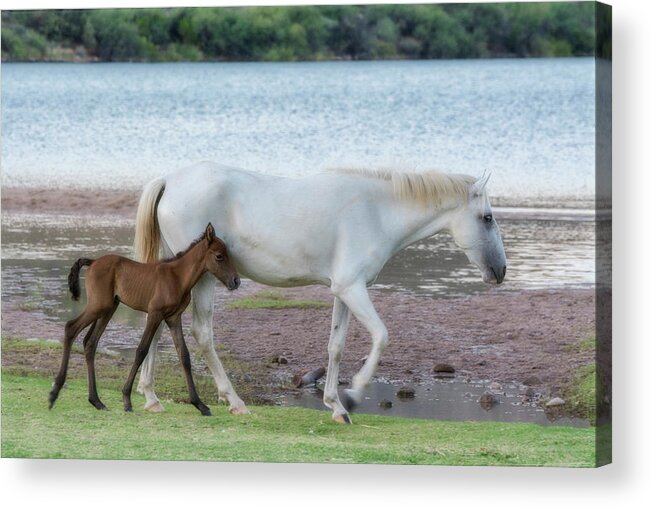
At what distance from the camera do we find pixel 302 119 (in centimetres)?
1038

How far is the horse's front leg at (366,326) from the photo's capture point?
23.2 feet

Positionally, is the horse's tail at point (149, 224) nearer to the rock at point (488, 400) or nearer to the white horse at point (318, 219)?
the white horse at point (318, 219)

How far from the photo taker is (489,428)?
7.46 m

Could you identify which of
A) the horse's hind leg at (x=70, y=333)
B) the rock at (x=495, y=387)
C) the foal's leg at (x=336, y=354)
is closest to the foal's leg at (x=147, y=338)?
the horse's hind leg at (x=70, y=333)

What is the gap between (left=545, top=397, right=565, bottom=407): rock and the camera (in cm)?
789

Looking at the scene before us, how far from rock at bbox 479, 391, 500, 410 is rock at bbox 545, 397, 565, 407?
300 mm

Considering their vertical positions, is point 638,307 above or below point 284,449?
above

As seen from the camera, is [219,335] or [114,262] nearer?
[114,262]

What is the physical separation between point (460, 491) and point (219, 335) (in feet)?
8.58

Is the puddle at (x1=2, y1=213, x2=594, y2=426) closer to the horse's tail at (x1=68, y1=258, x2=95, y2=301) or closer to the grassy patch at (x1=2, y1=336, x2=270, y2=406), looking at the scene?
the grassy patch at (x1=2, y1=336, x2=270, y2=406)

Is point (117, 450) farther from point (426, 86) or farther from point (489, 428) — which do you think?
point (426, 86)

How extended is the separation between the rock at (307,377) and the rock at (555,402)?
142cm

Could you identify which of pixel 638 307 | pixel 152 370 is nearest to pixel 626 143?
pixel 638 307

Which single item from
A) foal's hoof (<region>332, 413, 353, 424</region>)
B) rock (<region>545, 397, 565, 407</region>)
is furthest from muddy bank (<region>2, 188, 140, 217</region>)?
rock (<region>545, 397, 565, 407</region>)
